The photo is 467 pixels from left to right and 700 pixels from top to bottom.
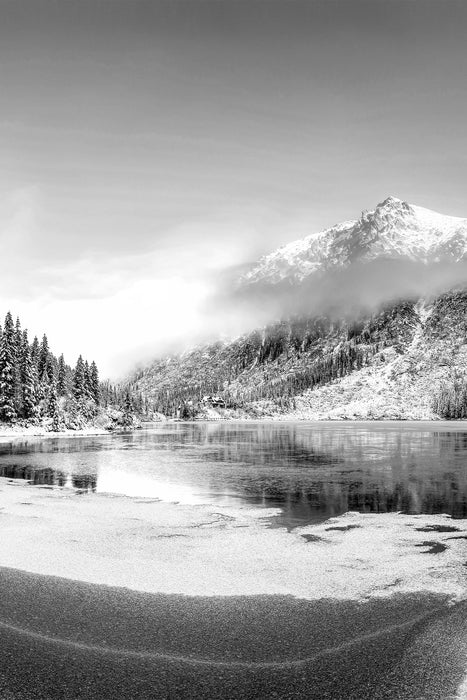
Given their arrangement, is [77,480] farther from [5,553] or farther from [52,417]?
[52,417]

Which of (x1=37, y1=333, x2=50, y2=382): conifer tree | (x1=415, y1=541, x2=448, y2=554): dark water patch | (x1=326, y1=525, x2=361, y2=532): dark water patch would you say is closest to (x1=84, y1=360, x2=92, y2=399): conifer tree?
(x1=37, y1=333, x2=50, y2=382): conifer tree

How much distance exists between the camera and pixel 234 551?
52.0ft

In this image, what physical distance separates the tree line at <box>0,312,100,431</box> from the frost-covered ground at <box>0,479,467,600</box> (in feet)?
299

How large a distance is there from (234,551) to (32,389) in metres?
106

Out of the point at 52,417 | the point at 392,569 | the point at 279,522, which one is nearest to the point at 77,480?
the point at 279,522

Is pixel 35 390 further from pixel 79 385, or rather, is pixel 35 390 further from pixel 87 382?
pixel 87 382

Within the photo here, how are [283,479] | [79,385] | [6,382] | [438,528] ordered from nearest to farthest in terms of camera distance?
[438,528] → [283,479] → [6,382] → [79,385]

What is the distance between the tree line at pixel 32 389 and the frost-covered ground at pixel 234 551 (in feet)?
299

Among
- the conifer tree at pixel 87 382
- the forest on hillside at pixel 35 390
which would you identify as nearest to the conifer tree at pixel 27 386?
the forest on hillside at pixel 35 390

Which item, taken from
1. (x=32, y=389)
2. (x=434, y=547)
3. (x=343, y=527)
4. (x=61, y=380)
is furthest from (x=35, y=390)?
(x=434, y=547)

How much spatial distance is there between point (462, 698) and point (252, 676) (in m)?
3.27

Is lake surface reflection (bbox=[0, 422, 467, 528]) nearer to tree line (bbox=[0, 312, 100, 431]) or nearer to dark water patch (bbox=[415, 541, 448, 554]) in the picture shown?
dark water patch (bbox=[415, 541, 448, 554])

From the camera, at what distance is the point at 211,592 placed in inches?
473

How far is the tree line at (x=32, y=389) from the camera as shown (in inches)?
4178
